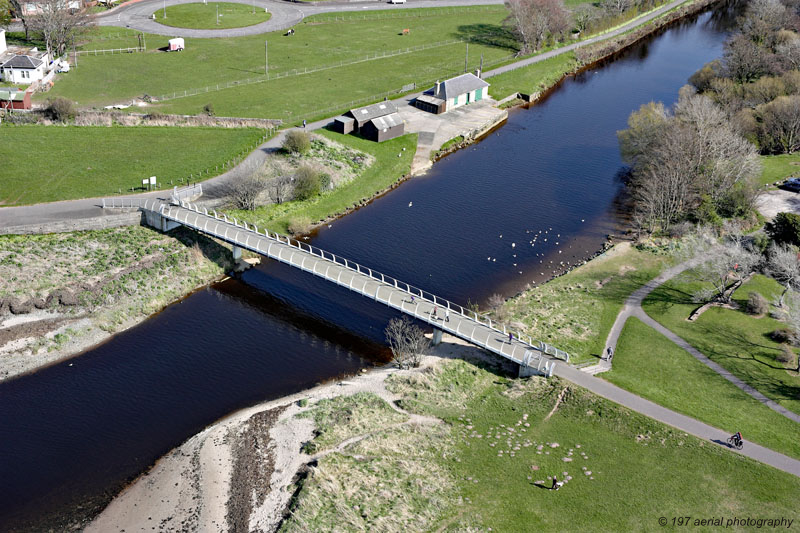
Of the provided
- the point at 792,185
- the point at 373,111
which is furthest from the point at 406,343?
the point at 792,185

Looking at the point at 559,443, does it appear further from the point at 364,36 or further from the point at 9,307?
the point at 364,36

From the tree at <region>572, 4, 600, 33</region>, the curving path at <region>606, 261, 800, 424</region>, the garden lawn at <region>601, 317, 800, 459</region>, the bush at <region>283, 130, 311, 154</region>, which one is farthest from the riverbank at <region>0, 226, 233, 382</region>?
the tree at <region>572, 4, 600, 33</region>

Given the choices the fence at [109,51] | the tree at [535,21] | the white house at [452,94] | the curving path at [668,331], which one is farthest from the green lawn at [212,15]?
the curving path at [668,331]

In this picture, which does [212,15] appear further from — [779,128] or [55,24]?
[779,128]

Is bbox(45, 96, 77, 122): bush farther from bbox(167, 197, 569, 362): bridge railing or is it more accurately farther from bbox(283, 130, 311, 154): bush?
bbox(167, 197, 569, 362): bridge railing

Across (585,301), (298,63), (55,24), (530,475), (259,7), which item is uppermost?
(259,7)
